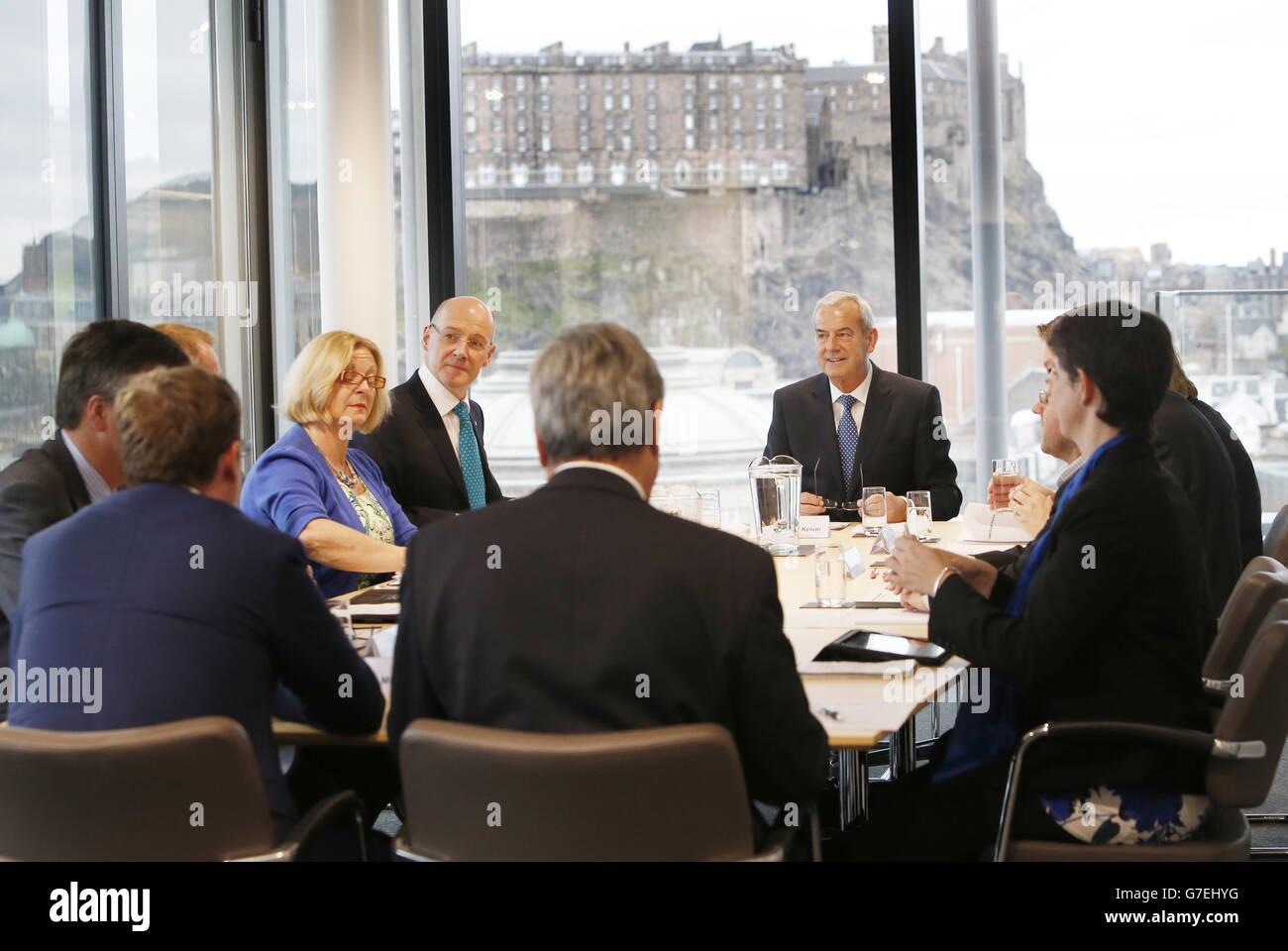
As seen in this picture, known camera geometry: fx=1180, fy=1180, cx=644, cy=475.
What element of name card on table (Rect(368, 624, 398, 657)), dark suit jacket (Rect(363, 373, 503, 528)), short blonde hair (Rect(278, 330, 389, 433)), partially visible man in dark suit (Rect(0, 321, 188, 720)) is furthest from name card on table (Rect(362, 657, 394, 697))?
dark suit jacket (Rect(363, 373, 503, 528))

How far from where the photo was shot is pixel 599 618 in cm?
167

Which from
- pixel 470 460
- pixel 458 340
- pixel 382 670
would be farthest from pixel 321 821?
pixel 458 340

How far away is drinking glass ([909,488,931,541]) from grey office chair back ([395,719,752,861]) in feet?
6.83

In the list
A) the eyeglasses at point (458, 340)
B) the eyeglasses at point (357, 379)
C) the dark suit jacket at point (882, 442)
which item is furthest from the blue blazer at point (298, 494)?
the dark suit jacket at point (882, 442)

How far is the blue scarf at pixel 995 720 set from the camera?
7.57ft

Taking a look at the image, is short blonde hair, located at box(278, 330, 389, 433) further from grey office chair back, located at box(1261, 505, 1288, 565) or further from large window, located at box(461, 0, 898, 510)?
grey office chair back, located at box(1261, 505, 1288, 565)

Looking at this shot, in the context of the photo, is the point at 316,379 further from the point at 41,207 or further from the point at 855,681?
the point at 855,681

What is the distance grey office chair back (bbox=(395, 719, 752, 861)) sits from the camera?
152 cm

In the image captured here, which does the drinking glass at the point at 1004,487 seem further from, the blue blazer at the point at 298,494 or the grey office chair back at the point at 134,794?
the grey office chair back at the point at 134,794

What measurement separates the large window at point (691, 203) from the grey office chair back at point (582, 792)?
4.48 meters

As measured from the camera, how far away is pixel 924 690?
212cm

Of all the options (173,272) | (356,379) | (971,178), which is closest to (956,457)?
(971,178)
